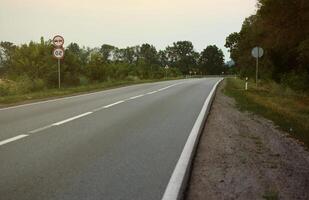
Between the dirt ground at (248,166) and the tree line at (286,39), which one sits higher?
the tree line at (286,39)

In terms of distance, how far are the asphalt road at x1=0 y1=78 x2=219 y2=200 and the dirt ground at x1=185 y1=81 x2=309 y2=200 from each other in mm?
497

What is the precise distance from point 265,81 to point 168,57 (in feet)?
443

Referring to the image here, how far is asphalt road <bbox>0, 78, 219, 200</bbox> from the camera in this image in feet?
19.1

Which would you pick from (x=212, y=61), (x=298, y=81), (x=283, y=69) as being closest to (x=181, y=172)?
(x=298, y=81)

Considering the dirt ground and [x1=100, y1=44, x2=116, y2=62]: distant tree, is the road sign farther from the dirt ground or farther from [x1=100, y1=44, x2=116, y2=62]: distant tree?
[x1=100, y1=44, x2=116, y2=62]: distant tree

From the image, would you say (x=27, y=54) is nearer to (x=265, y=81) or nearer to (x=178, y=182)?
(x=265, y=81)

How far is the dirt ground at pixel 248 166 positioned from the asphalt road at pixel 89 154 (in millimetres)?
497

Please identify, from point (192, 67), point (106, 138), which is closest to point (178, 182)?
point (106, 138)

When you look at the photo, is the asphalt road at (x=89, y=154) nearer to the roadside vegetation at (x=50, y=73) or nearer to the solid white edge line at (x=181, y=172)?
the solid white edge line at (x=181, y=172)

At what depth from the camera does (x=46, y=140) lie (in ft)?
30.6

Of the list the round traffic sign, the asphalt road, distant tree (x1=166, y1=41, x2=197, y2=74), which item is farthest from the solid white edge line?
distant tree (x1=166, y1=41, x2=197, y2=74)

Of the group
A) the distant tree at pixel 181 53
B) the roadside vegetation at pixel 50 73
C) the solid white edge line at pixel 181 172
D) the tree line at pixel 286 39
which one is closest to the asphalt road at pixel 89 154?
the solid white edge line at pixel 181 172

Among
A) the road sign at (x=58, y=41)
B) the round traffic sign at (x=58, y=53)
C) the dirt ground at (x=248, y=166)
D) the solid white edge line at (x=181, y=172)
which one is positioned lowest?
the dirt ground at (x=248, y=166)

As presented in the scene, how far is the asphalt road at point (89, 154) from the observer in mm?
5809
